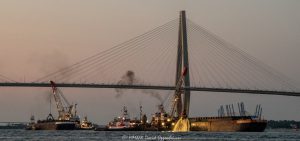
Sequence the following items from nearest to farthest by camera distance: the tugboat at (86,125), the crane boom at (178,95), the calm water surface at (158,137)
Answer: the calm water surface at (158,137) → the crane boom at (178,95) → the tugboat at (86,125)

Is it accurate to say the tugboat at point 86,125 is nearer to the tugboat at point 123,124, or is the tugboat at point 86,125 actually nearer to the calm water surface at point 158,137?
the tugboat at point 123,124

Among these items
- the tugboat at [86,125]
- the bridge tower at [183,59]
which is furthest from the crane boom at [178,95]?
the tugboat at [86,125]

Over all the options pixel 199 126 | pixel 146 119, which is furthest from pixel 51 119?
pixel 199 126

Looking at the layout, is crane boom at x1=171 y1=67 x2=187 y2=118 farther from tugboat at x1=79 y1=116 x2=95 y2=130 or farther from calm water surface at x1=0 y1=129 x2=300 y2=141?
tugboat at x1=79 y1=116 x2=95 y2=130

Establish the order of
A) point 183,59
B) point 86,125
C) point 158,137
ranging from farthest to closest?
point 86,125, point 183,59, point 158,137

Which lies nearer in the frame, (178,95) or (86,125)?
(178,95)

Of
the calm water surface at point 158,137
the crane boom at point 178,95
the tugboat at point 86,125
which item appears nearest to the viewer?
the calm water surface at point 158,137

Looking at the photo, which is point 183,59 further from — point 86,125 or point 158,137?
point 86,125

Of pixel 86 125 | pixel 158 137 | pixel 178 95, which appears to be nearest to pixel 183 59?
pixel 178 95

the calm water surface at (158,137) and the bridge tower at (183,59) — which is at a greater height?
the bridge tower at (183,59)

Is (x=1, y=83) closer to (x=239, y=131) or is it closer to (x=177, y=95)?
(x=177, y=95)

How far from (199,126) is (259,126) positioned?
49.8 feet

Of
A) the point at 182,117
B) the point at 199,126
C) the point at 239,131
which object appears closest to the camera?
the point at 182,117

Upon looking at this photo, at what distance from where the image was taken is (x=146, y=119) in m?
162
